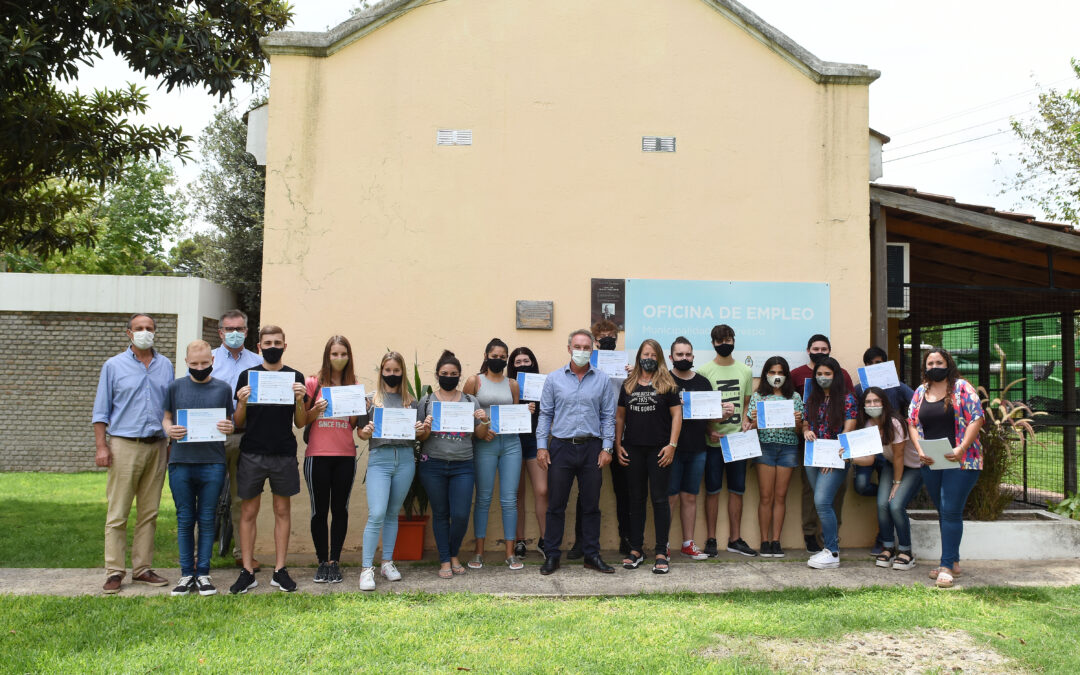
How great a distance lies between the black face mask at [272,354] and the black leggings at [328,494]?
0.78 m

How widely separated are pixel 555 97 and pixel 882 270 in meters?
3.78

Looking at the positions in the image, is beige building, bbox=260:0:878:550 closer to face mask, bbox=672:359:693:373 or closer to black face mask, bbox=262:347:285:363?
face mask, bbox=672:359:693:373

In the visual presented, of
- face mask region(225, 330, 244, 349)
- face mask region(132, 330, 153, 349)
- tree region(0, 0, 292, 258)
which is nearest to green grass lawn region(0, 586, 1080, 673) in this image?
face mask region(132, 330, 153, 349)

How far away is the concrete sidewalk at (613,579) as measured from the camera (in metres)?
5.68

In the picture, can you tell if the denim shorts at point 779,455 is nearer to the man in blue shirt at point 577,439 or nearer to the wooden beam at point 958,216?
the man in blue shirt at point 577,439

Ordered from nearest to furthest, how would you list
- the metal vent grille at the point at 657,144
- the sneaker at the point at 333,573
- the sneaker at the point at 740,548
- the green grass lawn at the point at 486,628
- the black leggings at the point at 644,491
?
1. the green grass lawn at the point at 486,628
2. the sneaker at the point at 333,573
3. the black leggings at the point at 644,491
4. the sneaker at the point at 740,548
5. the metal vent grille at the point at 657,144

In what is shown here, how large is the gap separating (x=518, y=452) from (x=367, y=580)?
5.26 feet

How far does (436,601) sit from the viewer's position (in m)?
5.39

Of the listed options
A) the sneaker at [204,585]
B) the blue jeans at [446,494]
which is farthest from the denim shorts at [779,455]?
the sneaker at [204,585]

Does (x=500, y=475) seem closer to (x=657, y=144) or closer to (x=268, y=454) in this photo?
(x=268, y=454)

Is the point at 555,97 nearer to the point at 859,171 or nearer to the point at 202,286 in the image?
the point at 859,171

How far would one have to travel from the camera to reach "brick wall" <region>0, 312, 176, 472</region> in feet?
45.3

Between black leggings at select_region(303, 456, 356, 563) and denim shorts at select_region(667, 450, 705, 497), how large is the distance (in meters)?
2.75

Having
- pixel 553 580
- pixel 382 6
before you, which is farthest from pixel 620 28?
pixel 553 580
